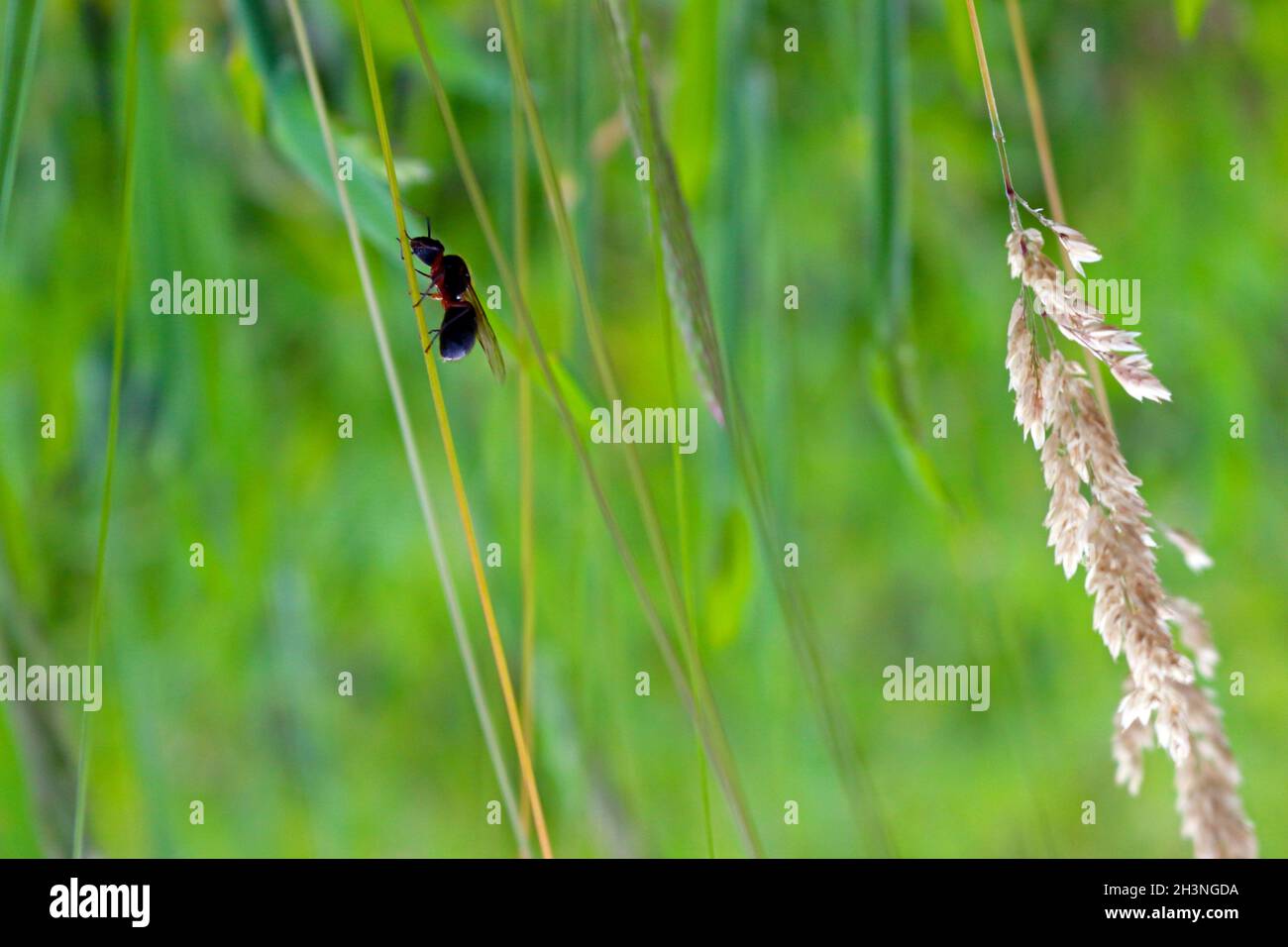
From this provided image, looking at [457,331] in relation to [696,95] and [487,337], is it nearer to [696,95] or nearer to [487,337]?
[487,337]

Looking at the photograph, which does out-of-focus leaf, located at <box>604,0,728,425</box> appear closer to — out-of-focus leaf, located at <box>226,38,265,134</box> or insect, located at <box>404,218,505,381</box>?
insect, located at <box>404,218,505,381</box>

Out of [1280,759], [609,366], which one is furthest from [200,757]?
[1280,759]

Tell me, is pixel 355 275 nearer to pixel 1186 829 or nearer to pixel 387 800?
pixel 387 800

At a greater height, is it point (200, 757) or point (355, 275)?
point (355, 275)

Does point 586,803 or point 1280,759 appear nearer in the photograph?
point 586,803

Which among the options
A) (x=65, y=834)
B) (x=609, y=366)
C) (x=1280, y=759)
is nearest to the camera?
(x=609, y=366)

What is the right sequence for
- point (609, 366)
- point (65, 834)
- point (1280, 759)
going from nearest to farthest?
point (609, 366)
point (65, 834)
point (1280, 759)

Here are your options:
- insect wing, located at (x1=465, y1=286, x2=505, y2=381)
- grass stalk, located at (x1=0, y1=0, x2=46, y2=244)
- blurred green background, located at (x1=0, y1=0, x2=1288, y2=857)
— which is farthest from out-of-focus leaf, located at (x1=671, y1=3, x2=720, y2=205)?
grass stalk, located at (x1=0, y1=0, x2=46, y2=244)

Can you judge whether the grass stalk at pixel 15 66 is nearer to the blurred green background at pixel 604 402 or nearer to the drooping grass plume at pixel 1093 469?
the blurred green background at pixel 604 402
